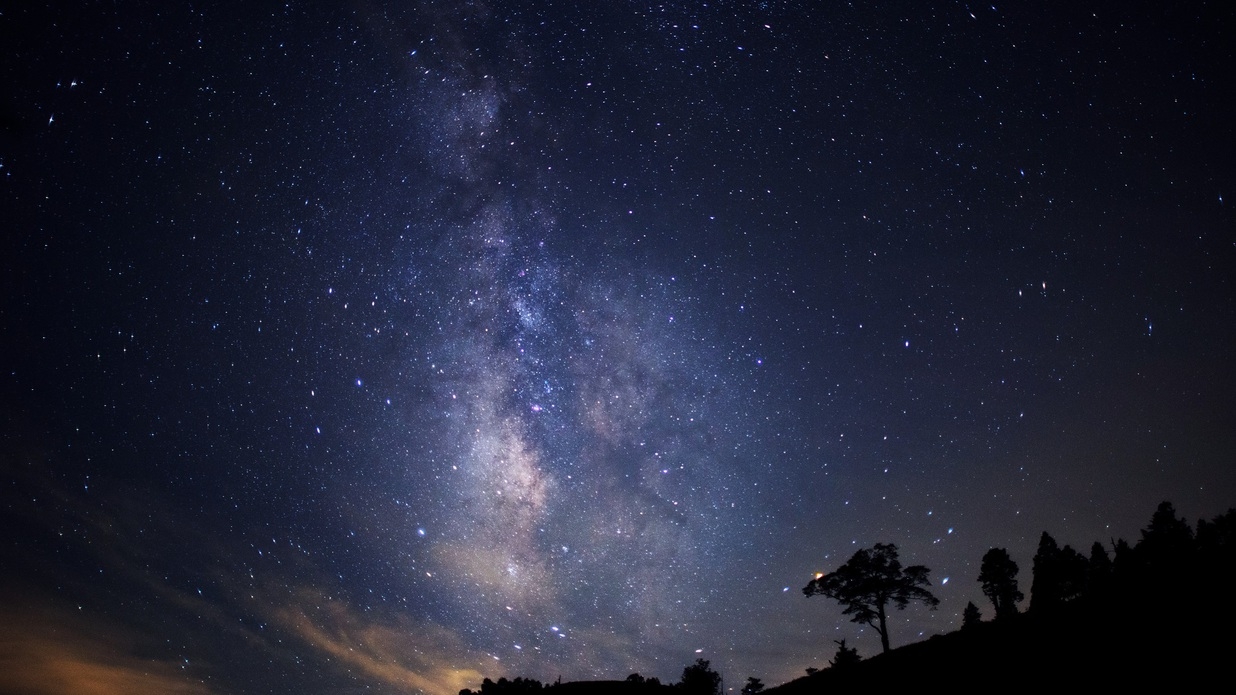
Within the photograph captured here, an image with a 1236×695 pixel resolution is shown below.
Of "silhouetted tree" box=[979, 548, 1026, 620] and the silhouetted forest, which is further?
"silhouetted tree" box=[979, 548, 1026, 620]

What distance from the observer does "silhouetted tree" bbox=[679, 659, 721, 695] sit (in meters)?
43.4

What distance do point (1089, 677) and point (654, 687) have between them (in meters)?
32.3

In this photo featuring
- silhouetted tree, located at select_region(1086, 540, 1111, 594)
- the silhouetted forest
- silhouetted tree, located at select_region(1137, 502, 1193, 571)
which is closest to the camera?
the silhouetted forest

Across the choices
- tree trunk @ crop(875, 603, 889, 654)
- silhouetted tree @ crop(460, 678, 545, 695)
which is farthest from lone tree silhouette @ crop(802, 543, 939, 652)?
silhouetted tree @ crop(460, 678, 545, 695)

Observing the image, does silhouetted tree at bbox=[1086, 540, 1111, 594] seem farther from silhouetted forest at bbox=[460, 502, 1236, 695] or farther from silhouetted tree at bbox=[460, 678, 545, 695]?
silhouetted tree at bbox=[460, 678, 545, 695]

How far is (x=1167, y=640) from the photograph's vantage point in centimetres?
1822

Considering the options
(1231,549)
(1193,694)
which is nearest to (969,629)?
(1231,549)

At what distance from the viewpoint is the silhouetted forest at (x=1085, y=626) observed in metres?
17.7

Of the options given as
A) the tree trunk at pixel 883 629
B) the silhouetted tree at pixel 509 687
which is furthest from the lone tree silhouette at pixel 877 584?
the silhouetted tree at pixel 509 687

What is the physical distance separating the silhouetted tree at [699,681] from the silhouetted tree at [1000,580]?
21753 millimetres

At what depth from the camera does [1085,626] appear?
21734mm

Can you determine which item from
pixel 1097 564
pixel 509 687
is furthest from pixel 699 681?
pixel 1097 564

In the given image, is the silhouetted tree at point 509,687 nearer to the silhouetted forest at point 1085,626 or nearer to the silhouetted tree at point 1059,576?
the silhouetted forest at point 1085,626

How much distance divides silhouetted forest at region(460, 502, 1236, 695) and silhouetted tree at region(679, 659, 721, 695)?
1.14 meters
